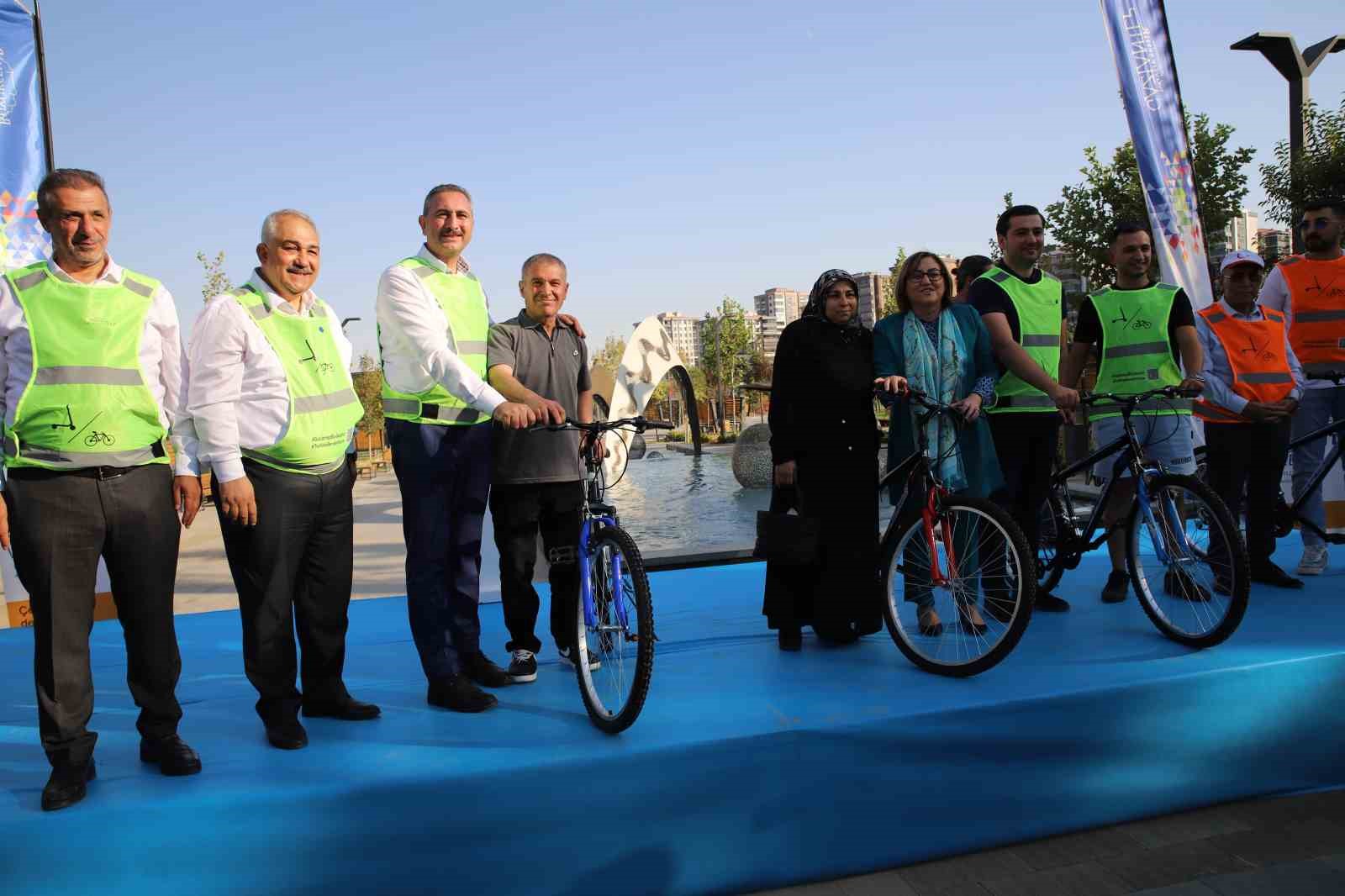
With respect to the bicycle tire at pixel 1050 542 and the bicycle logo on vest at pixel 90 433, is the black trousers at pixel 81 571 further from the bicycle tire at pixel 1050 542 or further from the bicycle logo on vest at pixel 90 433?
the bicycle tire at pixel 1050 542

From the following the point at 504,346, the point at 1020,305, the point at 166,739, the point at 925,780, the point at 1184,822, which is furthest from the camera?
the point at 1020,305

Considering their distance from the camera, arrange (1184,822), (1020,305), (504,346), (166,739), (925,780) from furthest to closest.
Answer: (1020,305)
(504,346)
(1184,822)
(925,780)
(166,739)

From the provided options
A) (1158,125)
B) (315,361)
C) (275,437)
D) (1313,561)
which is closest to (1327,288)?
(1313,561)

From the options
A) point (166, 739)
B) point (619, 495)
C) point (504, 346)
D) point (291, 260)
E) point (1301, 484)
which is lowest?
point (619, 495)

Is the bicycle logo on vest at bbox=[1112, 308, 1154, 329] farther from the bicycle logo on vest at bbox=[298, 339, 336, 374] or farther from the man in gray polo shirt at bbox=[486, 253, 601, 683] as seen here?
the bicycle logo on vest at bbox=[298, 339, 336, 374]

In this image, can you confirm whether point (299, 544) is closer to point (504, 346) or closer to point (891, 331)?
point (504, 346)

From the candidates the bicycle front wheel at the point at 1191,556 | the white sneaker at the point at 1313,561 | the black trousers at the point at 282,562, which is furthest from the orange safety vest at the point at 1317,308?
the black trousers at the point at 282,562

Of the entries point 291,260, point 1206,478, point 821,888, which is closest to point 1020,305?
point 1206,478

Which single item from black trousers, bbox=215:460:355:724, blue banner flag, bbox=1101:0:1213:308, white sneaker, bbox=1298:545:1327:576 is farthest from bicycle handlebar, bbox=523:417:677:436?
blue banner flag, bbox=1101:0:1213:308

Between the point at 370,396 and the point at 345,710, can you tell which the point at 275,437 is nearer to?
the point at 345,710

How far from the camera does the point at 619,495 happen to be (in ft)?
62.7

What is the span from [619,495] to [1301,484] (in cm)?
1439

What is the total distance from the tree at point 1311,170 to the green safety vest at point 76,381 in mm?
12648

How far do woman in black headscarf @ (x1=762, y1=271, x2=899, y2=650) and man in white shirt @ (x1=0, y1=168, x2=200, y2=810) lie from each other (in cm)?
226
